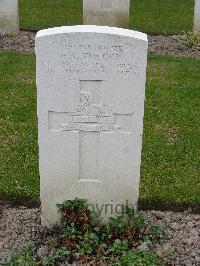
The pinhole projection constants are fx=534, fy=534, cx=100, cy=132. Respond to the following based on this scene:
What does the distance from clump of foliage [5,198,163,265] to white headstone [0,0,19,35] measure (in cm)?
686

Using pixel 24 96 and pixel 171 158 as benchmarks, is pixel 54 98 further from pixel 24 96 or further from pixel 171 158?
pixel 24 96

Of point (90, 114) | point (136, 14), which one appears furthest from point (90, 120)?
point (136, 14)

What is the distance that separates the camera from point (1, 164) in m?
5.54

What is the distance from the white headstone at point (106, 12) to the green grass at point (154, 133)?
1.90 meters

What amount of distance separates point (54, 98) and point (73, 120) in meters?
0.22

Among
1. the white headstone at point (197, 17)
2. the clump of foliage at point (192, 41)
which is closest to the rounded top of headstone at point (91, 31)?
the clump of foliage at point (192, 41)

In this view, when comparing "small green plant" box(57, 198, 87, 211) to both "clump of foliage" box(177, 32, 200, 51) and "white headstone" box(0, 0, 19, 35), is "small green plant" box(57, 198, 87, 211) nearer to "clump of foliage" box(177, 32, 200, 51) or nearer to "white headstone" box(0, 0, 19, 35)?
"clump of foliage" box(177, 32, 200, 51)

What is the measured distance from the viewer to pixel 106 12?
10641 mm

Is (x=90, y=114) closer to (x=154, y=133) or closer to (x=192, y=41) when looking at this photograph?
(x=154, y=133)

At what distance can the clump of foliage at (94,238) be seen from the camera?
3.85 metres

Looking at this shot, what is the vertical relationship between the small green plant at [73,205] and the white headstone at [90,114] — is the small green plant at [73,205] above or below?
below

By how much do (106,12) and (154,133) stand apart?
4.95 metres

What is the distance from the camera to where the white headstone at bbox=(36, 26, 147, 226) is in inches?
147

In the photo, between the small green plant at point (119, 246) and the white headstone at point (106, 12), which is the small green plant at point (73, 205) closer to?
the small green plant at point (119, 246)
